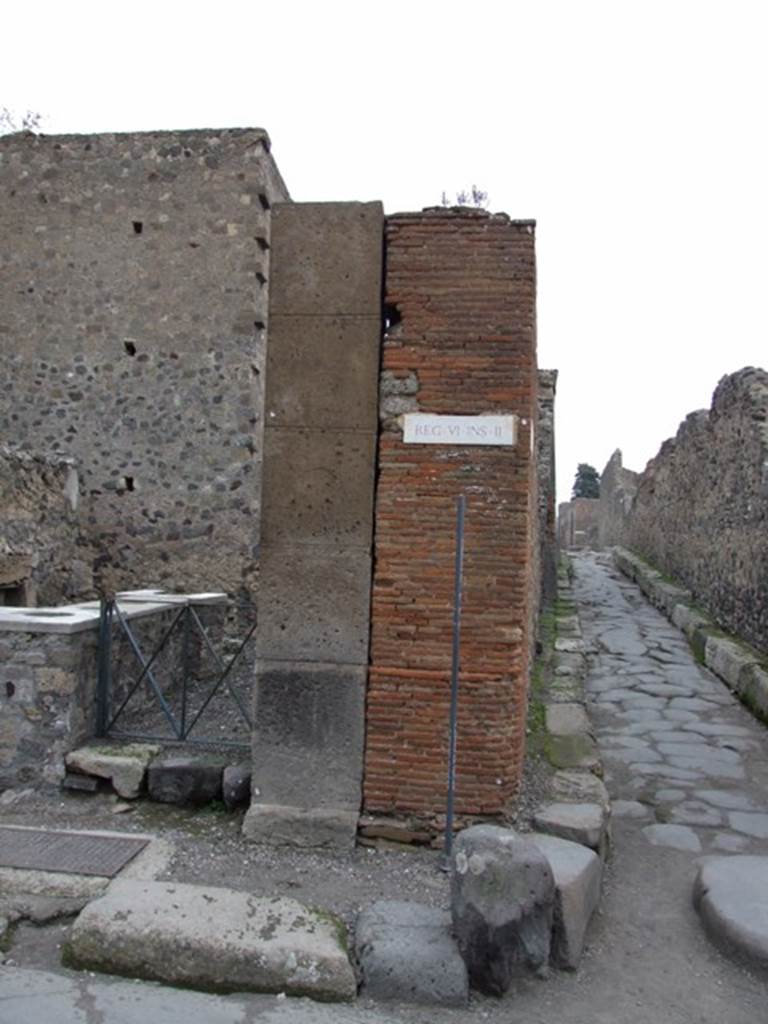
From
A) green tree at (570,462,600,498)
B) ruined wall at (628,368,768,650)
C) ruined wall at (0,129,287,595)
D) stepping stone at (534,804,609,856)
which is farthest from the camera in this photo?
green tree at (570,462,600,498)

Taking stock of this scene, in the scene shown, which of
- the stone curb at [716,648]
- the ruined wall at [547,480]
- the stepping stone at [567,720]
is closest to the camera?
the stepping stone at [567,720]

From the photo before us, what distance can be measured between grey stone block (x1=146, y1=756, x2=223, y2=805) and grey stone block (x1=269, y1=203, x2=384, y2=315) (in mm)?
2626

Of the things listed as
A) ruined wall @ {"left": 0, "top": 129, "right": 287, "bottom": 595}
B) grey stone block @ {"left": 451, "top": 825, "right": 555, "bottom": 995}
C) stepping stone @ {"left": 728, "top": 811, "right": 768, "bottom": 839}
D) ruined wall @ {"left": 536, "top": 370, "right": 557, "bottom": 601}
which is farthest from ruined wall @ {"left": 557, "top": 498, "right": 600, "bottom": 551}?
grey stone block @ {"left": 451, "top": 825, "right": 555, "bottom": 995}

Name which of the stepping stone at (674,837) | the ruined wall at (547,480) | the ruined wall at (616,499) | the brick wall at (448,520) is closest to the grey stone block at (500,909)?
the brick wall at (448,520)

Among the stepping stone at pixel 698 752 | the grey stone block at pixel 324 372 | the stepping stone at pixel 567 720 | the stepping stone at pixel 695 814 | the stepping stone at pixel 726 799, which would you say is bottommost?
the stepping stone at pixel 695 814

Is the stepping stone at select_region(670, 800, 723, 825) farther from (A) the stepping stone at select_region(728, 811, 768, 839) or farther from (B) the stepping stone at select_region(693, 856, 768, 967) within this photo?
(B) the stepping stone at select_region(693, 856, 768, 967)

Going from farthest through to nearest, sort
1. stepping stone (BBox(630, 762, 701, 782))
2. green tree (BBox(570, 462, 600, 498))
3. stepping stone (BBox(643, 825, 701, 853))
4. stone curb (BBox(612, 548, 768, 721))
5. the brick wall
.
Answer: green tree (BBox(570, 462, 600, 498)) < stone curb (BBox(612, 548, 768, 721)) < stepping stone (BBox(630, 762, 701, 782)) < stepping stone (BBox(643, 825, 701, 853)) < the brick wall

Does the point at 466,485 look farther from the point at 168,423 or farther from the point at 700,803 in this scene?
the point at 168,423

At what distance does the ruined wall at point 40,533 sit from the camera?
870 centimetres

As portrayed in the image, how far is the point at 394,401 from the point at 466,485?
23.7 inches

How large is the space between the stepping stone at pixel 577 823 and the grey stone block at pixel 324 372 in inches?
87.4

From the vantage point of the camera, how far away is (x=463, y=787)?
4418mm

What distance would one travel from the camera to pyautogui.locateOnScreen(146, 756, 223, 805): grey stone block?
4.87 meters

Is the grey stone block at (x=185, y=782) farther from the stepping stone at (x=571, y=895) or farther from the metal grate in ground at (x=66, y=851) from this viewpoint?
the stepping stone at (x=571, y=895)
